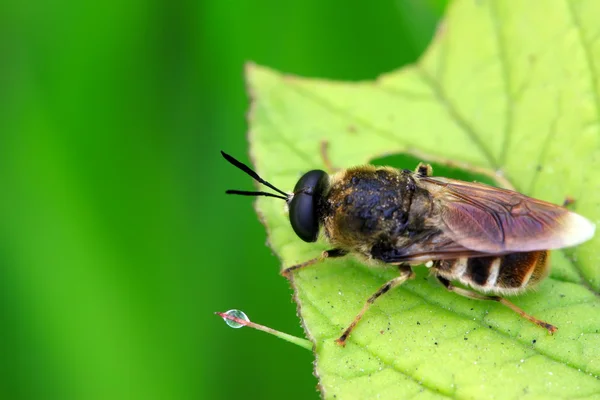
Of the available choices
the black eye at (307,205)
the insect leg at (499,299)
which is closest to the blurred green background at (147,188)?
the black eye at (307,205)

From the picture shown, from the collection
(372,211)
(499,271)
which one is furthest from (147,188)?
(499,271)

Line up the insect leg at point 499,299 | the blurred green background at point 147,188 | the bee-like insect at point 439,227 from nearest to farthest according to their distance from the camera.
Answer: the insect leg at point 499,299
the bee-like insect at point 439,227
the blurred green background at point 147,188

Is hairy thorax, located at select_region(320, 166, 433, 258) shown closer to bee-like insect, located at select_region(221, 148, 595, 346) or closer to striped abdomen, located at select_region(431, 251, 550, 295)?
bee-like insect, located at select_region(221, 148, 595, 346)

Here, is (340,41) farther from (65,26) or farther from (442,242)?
(442,242)

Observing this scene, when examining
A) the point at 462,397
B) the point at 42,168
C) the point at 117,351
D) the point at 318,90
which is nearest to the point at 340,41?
the point at 318,90

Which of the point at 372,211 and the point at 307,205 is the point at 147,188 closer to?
the point at 307,205

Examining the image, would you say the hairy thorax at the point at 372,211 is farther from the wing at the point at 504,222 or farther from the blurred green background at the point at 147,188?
the blurred green background at the point at 147,188
